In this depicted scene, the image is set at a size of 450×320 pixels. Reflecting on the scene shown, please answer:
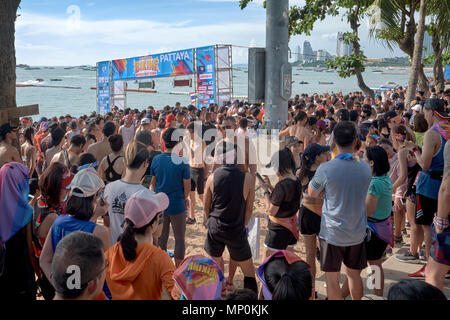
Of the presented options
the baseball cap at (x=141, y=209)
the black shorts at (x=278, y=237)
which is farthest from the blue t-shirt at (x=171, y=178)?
the baseball cap at (x=141, y=209)

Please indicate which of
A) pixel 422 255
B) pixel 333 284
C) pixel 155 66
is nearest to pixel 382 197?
pixel 333 284

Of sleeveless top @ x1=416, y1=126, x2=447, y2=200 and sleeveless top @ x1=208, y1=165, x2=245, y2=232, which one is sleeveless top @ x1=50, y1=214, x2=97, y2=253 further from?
sleeveless top @ x1=416, y1=126, x2=447, y2=200

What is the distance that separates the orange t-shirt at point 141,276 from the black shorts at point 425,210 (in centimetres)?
347

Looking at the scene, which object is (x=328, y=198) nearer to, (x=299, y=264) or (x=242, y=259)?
(x=242, y=259)

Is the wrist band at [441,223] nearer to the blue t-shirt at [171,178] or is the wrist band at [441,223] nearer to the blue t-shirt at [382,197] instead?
the blue t-shirt at [382,197]

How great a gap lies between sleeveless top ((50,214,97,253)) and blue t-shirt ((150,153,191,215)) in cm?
185

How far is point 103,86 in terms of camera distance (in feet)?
83.1

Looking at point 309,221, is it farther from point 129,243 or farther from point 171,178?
point 129,243

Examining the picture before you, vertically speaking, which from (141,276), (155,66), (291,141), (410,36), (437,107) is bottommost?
(141,276)

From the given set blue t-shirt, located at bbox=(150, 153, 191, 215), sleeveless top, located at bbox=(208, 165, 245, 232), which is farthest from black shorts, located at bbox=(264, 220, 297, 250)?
blue t-shirt, located at bbox=(150, 153, 191, 215)

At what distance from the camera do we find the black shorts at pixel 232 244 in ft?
12.4

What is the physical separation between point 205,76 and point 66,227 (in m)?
16.6
